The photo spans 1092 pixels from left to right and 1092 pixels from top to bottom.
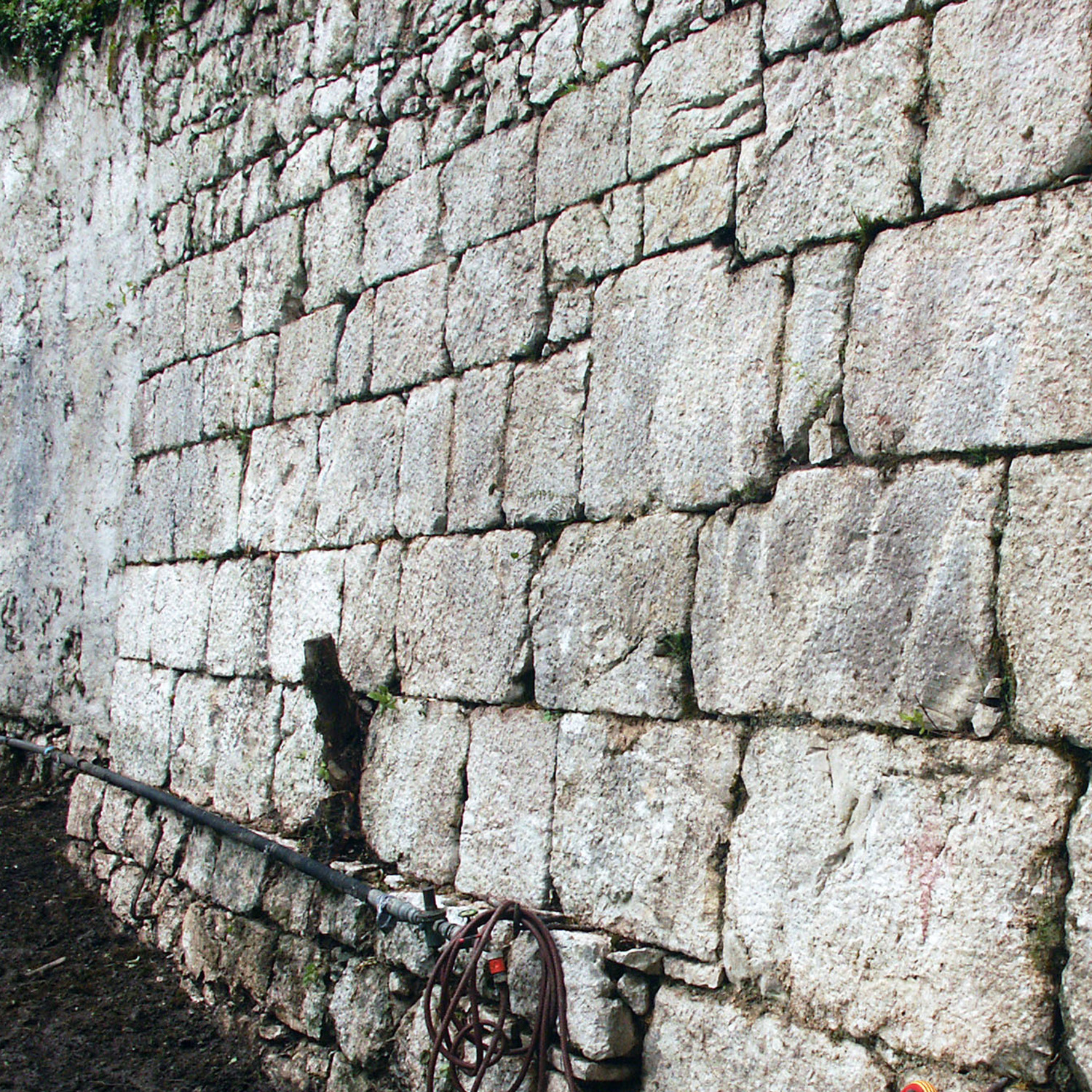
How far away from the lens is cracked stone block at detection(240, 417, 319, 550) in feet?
14.8

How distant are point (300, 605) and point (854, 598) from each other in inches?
98.1

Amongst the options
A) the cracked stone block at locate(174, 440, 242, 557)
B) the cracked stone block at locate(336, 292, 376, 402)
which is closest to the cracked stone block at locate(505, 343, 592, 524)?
the cracked stone block at locate(336, 292, 376, 402)

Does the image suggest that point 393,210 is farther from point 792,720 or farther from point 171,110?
point 792,720

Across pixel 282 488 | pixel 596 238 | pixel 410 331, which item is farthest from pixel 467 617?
pixel 282 488

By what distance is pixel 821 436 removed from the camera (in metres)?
2.69

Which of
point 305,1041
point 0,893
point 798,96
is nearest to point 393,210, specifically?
point 798,96

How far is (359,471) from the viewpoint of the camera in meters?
4.26

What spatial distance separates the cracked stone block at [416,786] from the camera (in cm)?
364

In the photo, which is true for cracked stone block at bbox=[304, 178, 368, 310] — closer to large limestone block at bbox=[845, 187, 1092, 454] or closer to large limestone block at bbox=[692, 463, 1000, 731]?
large limestone block at bbox=[692, 463, 1000, 731]

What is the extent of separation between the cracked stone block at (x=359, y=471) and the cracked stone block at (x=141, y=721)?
4.56ft

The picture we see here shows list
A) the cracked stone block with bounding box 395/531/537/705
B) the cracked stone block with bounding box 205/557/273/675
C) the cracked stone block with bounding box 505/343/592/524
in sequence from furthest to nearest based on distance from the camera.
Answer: the cracked stone block with bounding box 205/557/273/675, the cracked stone block with bounding box 395/531/537/705, the cracked stone block with bounding box 505/343/592/524

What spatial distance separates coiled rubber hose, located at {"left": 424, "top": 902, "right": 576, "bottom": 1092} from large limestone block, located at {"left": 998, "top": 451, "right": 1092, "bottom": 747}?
1.41 metres

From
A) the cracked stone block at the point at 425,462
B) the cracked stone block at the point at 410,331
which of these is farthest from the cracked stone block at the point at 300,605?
the cracked stone block at the point at 410,331

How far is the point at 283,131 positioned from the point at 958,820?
4.03 metres
